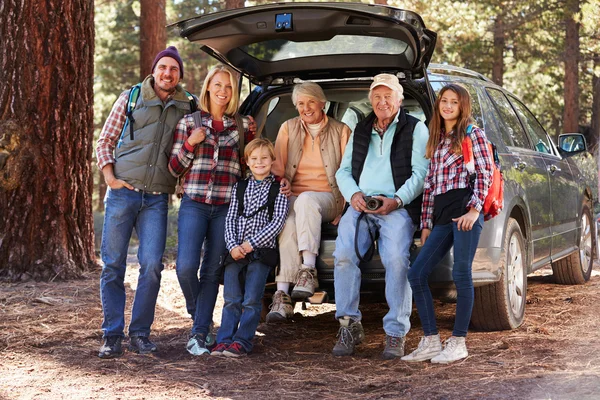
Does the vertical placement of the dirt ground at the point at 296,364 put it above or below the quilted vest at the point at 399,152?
below

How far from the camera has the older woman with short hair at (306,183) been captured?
518cm

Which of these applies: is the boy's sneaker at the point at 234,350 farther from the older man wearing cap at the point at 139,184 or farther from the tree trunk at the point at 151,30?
the tree trunk at the point at 151,30

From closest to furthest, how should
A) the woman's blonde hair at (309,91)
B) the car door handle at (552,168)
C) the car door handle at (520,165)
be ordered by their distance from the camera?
the woman's blonde hair at (309,91)
the car door handle at (520,165)
the car door handle at (552,168)

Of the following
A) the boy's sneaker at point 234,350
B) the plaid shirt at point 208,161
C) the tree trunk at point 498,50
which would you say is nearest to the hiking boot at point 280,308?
the boy's sneaker at point 234,350

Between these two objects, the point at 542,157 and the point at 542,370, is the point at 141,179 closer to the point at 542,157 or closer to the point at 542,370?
the point at 542,370

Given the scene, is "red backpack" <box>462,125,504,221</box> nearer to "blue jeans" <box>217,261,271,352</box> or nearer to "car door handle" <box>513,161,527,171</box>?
"car door handle" <box>513,161,527,171</box>

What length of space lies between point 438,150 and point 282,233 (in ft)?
3.87

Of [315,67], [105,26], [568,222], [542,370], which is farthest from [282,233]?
[105,26]

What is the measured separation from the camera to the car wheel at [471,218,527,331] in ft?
18.1

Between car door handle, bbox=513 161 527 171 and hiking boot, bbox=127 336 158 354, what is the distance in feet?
9.72

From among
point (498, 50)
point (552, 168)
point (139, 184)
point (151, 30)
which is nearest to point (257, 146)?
point (139, 184)

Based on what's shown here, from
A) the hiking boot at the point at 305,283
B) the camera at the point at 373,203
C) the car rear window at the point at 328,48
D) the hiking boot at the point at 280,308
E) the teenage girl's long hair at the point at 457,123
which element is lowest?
the hiking boot at the point at 280,308

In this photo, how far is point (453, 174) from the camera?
16.5ft

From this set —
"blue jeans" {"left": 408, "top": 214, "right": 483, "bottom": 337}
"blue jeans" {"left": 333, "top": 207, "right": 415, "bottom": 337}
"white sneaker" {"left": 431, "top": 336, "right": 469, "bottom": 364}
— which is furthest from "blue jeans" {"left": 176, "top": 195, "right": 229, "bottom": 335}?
"white sneaker" {"left": 431, "top": 336, "right": 469, "bottom": 364}
